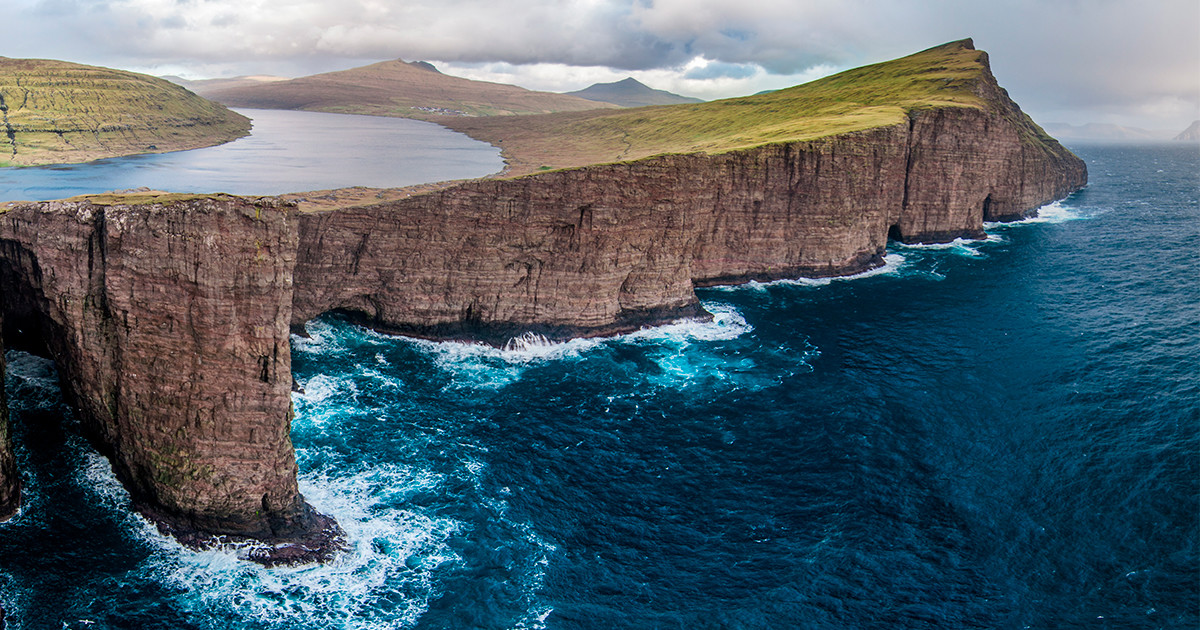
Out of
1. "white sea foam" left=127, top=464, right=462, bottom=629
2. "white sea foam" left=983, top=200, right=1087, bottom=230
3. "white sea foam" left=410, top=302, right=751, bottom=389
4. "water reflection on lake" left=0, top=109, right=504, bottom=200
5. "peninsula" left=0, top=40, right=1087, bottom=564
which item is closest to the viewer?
"white sea foam" left=127, top=464, right=462, bottom=629

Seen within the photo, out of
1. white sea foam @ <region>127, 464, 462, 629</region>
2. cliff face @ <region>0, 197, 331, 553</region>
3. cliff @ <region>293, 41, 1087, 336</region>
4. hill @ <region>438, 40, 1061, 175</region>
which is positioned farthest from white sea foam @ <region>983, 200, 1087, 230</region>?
cliff face @ <region>0, 197, 331, 553</region>

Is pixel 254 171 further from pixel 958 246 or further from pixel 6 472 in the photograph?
pixel 958 246

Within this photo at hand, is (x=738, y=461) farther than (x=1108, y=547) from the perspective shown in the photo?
Yes

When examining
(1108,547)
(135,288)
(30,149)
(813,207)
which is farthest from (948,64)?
(30,149)

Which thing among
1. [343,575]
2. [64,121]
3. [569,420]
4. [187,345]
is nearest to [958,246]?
[569,420]

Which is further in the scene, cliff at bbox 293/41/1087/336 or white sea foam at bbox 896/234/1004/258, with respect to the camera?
white sea foam at bbox 896/234/1004/258

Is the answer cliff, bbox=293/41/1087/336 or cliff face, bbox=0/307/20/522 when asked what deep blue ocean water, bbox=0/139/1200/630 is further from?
cliff, bbox=293/41/1087/336

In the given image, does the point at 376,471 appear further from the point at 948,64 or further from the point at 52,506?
the point at 948,64
